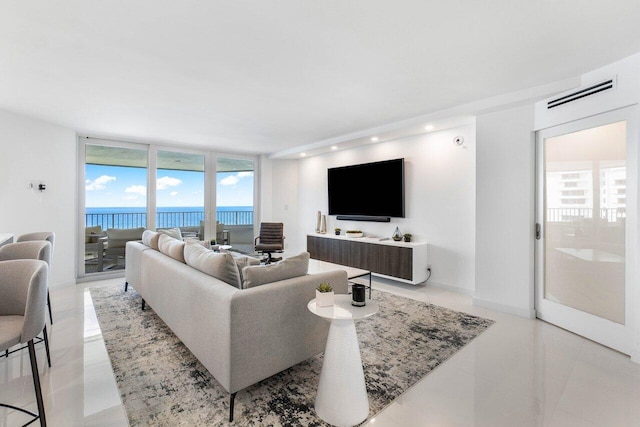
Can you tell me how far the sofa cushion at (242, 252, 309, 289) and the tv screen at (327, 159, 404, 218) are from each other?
318 centimetres

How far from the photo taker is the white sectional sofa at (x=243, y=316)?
183 centimetres

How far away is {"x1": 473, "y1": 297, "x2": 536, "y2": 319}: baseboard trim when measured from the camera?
350cm

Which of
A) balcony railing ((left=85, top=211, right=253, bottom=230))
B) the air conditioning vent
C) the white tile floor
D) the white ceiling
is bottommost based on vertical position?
the white tile floor

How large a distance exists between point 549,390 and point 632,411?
42 centimetres

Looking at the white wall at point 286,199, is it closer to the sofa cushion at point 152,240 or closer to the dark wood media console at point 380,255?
the dark wood media console at point 380,255

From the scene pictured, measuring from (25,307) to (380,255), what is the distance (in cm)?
420

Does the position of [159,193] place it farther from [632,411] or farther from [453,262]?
[632,411]

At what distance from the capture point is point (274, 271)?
2184 mm

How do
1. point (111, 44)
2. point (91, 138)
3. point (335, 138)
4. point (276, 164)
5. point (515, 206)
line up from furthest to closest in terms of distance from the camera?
point (276, 164) → point (335, 138) → point (91, 138) → point (515, 206) → point (111, 44)

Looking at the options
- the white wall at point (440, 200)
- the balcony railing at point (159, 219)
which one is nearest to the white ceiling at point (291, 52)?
the white wall at point (440, 200)

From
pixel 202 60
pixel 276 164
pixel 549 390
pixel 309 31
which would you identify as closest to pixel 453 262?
pixel 549 390

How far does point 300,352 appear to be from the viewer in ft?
7.16

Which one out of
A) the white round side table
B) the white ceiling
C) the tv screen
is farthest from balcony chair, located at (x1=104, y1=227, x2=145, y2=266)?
the white round side table

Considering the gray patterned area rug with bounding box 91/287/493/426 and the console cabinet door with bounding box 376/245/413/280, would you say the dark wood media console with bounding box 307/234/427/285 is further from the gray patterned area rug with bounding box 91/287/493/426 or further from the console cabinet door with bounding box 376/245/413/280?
the gray patterned area rug with bounding box 91/287/493/426
